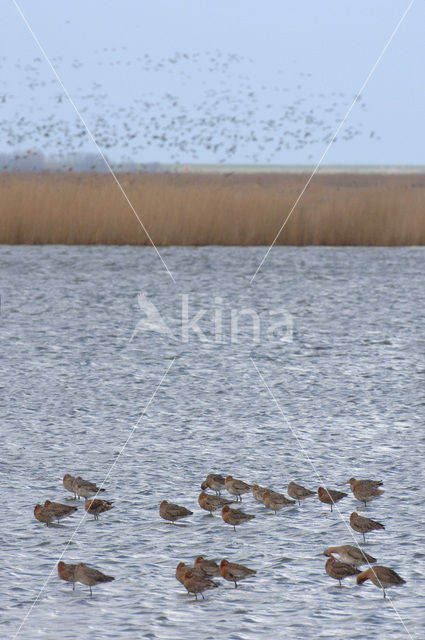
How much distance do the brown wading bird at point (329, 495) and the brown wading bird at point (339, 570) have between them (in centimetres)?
109

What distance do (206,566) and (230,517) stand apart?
0.73 meters

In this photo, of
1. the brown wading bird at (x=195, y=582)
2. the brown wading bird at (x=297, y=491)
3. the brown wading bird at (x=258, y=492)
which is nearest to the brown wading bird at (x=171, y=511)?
the brown wading bird at (x=258, y=492)

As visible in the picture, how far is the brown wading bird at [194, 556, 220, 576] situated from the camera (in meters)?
4.29

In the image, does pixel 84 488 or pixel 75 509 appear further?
pixel 84 488

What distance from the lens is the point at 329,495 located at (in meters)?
5.46

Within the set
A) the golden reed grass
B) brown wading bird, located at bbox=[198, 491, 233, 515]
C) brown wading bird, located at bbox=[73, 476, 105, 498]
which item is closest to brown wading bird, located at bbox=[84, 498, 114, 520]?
brown wading bird, located at bbox=[73, 476, 105, 498]

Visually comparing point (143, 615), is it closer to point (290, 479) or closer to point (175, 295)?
point (290, 479)

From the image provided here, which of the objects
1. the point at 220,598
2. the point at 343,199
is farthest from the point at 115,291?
the point at 220,598

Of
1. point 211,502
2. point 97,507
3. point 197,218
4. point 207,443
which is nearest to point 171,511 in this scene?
point 211,502

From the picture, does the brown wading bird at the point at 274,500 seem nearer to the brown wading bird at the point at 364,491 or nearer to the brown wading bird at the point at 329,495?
the brown wading bird at the point at 329,495

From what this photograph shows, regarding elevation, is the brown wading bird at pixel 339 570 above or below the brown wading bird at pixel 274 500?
above

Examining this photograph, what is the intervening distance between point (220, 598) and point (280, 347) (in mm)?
6173

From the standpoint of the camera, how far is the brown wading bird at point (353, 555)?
4.40 metres

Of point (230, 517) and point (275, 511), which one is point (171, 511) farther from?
point (275, 511)
